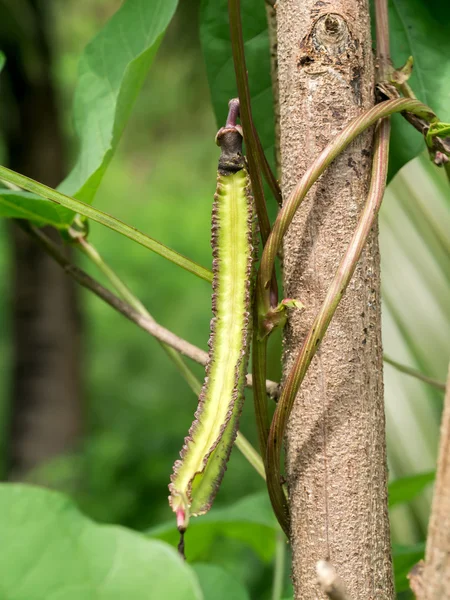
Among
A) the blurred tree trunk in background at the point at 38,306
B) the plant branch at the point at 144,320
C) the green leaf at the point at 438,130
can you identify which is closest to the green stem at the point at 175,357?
the plant branch at the point at 144,320

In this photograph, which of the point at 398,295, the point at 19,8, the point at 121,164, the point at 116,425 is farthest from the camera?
the point at 121,164

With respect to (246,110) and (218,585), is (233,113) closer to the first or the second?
(246,110)

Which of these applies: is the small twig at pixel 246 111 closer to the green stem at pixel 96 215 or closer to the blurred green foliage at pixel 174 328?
the green stem at pixel 96 215

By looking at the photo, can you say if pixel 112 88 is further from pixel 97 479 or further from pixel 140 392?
pixel 140 392

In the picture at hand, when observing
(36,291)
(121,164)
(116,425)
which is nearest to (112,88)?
(36,291)

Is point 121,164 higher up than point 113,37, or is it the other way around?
point 121,164

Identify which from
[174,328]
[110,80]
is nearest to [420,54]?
[110,80]
